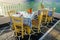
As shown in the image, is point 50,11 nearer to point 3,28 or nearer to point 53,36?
point 53,36

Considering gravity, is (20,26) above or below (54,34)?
above

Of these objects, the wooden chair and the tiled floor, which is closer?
the wooden chair

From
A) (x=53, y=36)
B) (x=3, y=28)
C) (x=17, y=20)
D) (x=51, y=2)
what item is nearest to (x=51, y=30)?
(x=53, y=36)

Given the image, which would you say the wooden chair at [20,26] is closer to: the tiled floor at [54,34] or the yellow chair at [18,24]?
the yellow chair at [18,24]

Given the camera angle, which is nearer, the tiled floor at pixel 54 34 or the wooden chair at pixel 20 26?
the wooden chair at pixel 20 26

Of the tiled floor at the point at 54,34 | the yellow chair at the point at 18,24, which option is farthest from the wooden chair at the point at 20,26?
the tiled floor at the point at 54,34

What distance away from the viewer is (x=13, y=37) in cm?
383

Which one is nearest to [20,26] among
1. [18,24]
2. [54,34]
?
[18,24]

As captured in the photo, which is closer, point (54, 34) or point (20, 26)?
point (20, 26)

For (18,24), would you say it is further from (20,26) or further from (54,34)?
(54,34)

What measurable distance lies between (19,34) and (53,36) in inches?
44.5

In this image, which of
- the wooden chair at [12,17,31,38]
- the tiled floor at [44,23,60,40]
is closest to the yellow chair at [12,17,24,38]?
the wooden chair at [12,17,31,38]

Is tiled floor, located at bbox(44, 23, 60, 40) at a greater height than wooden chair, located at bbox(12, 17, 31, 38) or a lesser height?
lesser

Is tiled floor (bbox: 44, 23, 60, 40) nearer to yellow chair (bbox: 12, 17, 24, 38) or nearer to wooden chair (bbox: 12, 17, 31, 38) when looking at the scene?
wooden chair (bbox: 12, 17, 31, 38)
